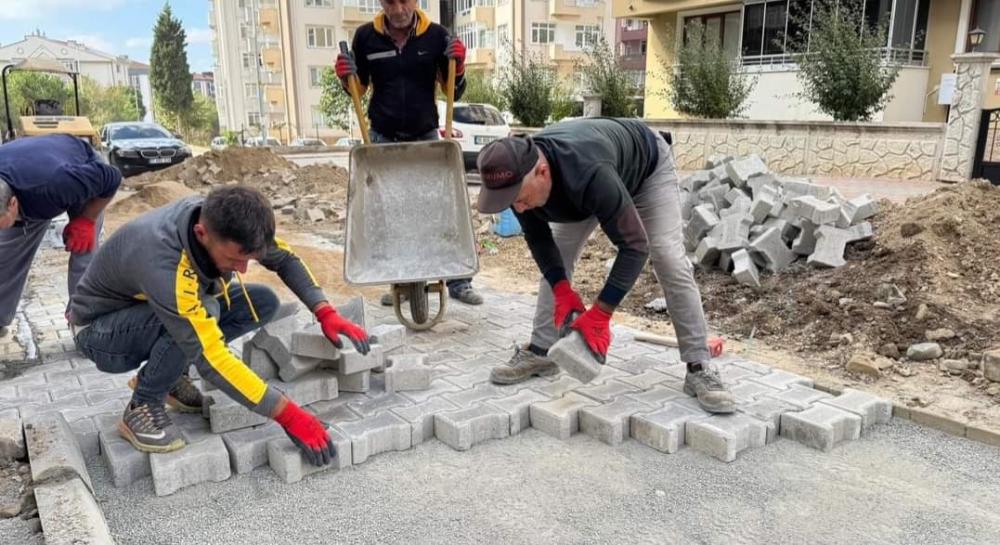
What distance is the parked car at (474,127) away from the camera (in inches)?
564

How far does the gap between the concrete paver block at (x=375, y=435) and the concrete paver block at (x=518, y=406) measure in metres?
0.44

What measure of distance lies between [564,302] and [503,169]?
827mm

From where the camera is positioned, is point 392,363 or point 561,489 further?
point 392,363

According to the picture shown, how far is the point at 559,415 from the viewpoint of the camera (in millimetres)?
3107

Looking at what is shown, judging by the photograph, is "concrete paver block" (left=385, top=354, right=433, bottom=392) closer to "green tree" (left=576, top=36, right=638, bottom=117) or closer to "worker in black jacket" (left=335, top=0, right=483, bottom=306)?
"worker in black jacket" (left=335, top=0, right=483, bottom=306)

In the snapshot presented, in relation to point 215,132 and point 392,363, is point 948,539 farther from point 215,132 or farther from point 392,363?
point 215,132

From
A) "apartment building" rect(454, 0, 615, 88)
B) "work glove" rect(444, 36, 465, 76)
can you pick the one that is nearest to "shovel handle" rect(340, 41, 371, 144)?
"work glove" rect(444, 36, 465, 76)

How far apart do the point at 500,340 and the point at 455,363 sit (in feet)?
1.59

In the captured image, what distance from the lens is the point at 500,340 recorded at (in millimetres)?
4238

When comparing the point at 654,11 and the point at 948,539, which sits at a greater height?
the point at 654,11

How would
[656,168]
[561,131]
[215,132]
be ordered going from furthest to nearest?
1. [215,132]
2. [656,168]
3. [561,131]

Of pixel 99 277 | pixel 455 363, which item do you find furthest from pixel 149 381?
pixel 455 363

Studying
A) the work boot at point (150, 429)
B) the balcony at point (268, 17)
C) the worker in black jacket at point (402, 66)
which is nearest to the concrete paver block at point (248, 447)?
the work boot at point (150, 429)

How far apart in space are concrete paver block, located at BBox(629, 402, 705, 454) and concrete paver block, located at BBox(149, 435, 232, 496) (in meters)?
1.69
